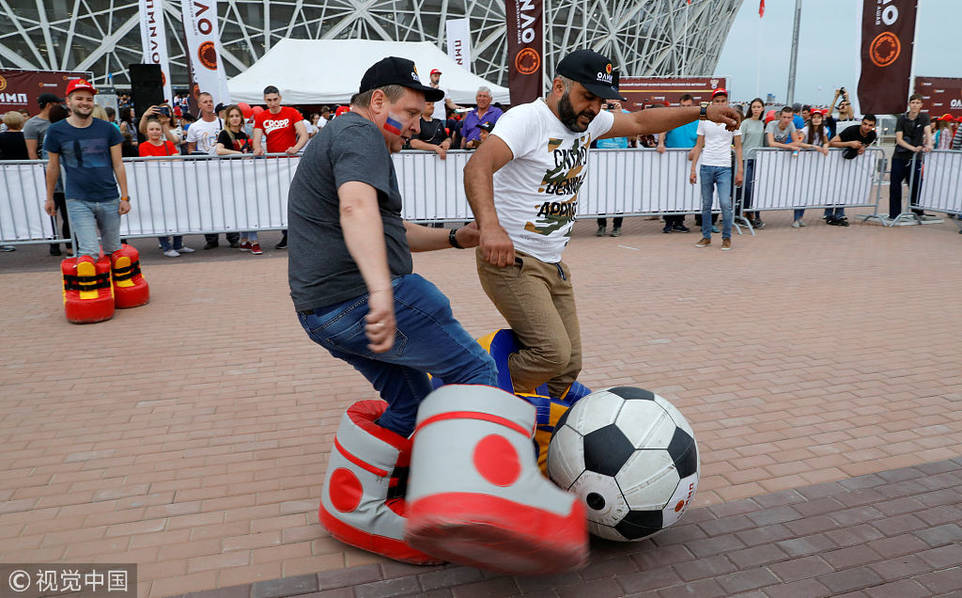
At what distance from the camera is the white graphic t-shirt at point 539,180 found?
11.4 ft

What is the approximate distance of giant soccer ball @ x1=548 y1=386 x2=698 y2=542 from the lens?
9.25ft

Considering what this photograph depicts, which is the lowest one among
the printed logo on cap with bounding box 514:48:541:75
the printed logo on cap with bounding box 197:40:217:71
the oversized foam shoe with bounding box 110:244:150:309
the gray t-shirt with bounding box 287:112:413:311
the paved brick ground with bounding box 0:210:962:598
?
the paved brick ground with bounding box 0:210:962:598

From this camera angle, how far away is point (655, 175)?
1193cm

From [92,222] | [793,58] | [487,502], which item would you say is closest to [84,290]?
[92,222]

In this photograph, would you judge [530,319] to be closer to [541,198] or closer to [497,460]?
[541,198]

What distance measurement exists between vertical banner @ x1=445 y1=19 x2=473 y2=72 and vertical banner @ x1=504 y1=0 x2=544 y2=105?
12.5 m

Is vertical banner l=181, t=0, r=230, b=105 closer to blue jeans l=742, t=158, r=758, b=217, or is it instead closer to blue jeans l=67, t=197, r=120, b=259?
blue jeans l=67, t=197, r=120, b=259

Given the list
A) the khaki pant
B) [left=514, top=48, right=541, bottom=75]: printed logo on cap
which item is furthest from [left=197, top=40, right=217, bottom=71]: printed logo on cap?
the khaki pant

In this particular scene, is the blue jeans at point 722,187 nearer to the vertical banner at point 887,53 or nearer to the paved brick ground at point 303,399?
the paved brick ground at point 303,399

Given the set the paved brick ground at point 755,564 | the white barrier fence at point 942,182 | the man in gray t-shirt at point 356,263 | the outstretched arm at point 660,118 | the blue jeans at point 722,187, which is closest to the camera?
the man in gray t-shirt at point 356,263

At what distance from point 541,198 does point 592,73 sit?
0.66m

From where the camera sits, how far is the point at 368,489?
9.62ft

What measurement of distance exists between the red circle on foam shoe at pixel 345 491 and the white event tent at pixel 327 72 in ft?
63.2

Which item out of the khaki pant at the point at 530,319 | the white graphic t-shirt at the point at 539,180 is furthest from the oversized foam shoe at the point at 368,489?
the white graphic t-shirt at the point at 539,180
